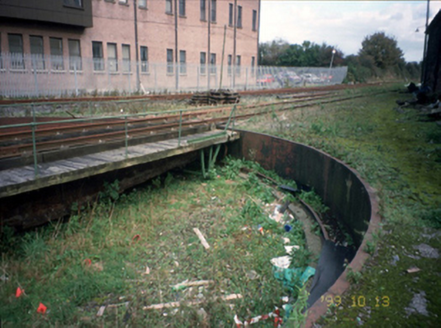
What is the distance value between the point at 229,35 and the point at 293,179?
98.4ft

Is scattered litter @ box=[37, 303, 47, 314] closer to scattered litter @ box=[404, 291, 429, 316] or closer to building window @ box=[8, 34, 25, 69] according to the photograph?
scattered litter @ box=[404, 291, 429, 316]

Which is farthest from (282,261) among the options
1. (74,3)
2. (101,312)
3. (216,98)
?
(74,3)

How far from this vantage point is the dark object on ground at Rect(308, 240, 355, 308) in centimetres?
482

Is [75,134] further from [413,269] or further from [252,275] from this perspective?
[413,269]

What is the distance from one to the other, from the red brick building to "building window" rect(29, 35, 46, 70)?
5cm

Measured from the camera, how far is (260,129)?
11.8 m

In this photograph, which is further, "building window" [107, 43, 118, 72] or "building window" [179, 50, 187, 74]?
"building window" [179, 50, 187, 74]

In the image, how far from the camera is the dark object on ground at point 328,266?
15.8ft

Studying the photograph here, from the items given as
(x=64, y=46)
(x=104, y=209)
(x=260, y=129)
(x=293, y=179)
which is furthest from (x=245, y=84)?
(x=104, y=209)

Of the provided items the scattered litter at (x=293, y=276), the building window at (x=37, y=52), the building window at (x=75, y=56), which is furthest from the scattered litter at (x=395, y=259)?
the building window at (x=75, y=56)

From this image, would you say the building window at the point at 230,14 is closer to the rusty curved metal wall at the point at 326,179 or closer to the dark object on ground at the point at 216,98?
the dark object on ground at the point at 216,98

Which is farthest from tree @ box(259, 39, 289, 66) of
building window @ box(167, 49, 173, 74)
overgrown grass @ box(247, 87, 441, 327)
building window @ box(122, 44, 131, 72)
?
overgrown grass @ box(247, 87, 441, 327)

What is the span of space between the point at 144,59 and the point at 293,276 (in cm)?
2583
